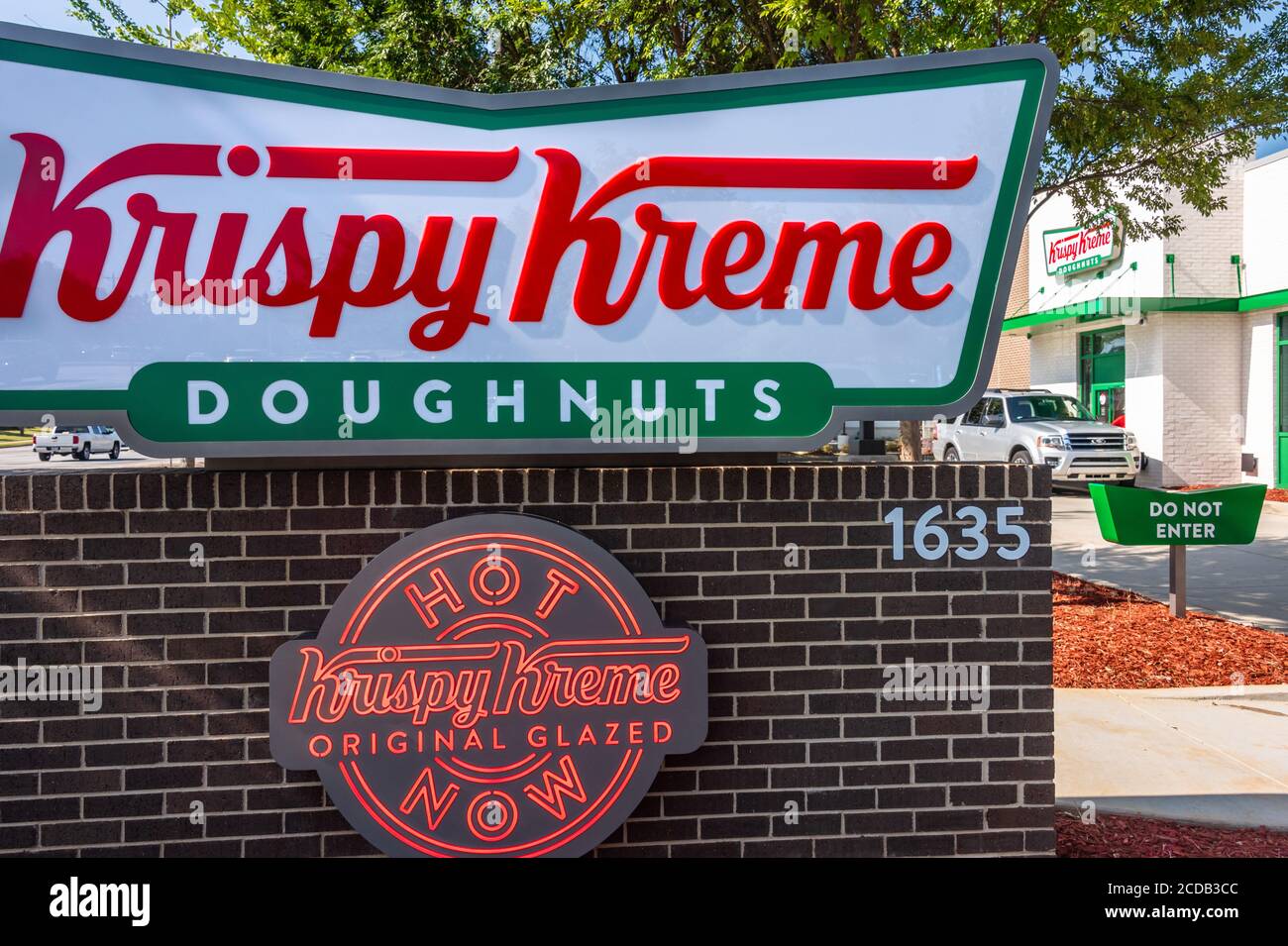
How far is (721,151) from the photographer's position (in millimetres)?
3656

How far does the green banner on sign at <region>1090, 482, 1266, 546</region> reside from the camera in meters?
7.93

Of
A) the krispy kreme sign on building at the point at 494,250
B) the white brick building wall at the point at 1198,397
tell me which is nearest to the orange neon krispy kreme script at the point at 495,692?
the krispy kreme sign on building at the point at 494,250

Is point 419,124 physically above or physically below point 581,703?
above

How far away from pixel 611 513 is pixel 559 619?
0.46m

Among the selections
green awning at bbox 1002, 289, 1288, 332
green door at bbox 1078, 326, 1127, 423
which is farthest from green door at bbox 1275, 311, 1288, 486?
green door at bbox 1078, 326, 1127, 423

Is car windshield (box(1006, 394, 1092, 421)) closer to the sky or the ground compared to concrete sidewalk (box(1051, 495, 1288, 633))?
closer to the sky

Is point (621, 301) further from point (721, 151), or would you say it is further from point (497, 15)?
point (497, 15)

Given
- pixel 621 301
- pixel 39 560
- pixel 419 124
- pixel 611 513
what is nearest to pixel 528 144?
pixel 419 124

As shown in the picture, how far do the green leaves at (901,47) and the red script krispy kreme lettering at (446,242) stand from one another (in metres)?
4.07

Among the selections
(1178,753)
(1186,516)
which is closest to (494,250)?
(1178,753)

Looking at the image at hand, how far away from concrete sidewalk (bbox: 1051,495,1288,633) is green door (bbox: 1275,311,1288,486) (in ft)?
13.0

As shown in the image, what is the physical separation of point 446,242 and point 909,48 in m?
5.38

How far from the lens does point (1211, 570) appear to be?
11055mm

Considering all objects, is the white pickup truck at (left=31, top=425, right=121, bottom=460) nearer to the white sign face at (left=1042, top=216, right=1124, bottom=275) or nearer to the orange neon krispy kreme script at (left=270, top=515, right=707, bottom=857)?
the white sign face at (left=1042, top=216, right=1124, bottom=275)
